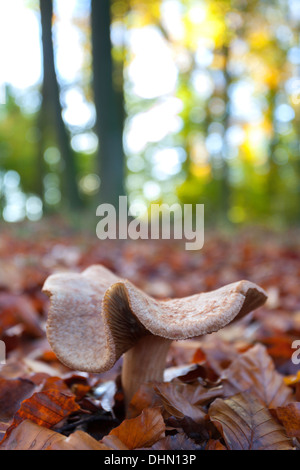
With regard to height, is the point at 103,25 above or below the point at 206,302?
above

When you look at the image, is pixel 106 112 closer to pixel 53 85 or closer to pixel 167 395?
pixel 53 85

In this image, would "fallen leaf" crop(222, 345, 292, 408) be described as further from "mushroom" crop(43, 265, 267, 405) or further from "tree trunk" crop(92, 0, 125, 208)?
Answer: "tree trunk" crop(92, 0, 125, 208)

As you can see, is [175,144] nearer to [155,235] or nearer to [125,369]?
[155,235]

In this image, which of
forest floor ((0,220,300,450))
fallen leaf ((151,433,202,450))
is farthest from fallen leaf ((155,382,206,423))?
fallen leaf ((151,433,202,450))

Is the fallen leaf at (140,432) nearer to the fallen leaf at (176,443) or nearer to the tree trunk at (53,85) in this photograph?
the fallen leaf at (176,443)

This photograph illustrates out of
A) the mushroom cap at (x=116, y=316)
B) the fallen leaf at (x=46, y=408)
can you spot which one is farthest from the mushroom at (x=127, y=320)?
the fallen leaf at (x=46, y=408)

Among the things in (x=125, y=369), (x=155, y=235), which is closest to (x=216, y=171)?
(x=155, y=235)
